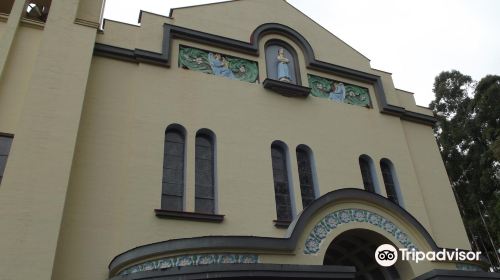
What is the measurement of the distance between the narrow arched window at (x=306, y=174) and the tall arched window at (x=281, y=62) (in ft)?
6.94

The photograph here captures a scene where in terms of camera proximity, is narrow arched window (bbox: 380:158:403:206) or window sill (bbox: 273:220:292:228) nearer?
window sill (bbox: 273:220:292:228)

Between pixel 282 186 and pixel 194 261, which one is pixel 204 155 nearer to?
pixel 282 186

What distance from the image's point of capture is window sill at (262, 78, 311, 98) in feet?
40.0

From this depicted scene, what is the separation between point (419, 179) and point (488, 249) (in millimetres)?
15586

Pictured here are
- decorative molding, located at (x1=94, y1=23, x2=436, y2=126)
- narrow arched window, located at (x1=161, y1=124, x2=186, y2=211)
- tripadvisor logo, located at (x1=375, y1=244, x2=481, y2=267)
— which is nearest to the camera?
tripadvisor logo, located at (x1=375, y1=244, x2=481, y2=267)

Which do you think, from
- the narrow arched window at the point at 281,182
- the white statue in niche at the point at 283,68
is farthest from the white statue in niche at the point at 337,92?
the narrow arched window at the point at 281,182

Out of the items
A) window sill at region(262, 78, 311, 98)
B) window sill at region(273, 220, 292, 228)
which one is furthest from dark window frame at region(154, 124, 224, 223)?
window sill at region(262, 78, 311, 98)

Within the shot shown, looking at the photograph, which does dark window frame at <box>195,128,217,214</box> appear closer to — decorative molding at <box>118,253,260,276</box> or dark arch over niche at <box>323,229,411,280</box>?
decorative molding at <box>118,253,260,276</box>

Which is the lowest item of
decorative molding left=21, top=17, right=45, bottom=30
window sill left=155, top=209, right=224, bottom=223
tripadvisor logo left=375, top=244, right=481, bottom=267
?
tripadvisor logo left=375, top=244, right=481, bottom=267

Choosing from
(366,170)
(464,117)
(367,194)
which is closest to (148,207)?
(367,194)

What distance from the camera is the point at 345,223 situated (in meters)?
9.18

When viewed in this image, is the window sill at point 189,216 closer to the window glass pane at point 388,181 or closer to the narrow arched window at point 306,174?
the narrow arched window at point 306,174

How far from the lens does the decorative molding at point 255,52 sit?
11102 millimetres

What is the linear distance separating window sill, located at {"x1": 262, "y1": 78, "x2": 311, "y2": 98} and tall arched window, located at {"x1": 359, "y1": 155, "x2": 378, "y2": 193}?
2437 mm
